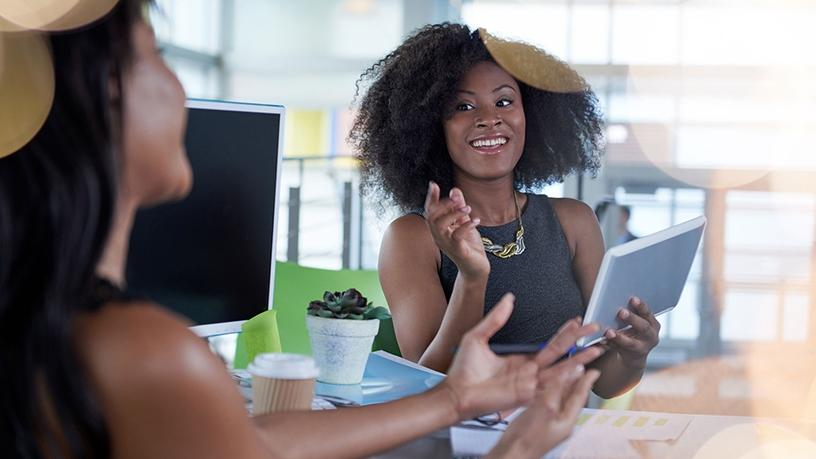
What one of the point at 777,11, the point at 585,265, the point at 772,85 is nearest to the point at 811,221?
the point at 772,85

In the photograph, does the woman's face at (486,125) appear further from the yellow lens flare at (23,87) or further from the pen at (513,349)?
the yellow lens flare at (23,87)

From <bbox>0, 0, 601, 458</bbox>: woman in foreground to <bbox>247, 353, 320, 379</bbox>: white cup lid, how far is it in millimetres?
379

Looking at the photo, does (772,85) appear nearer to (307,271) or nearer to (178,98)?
(307,271)

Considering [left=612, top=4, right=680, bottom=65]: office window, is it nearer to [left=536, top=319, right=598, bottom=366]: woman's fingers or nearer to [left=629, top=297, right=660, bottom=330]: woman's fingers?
[left=629, top=297, right=660, bottom=330]: woman's fingers

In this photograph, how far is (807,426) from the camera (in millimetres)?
1435

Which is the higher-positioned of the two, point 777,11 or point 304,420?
point 777,11

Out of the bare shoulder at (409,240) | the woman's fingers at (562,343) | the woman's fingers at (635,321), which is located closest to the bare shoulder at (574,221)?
the bare shoulder at (409,240)

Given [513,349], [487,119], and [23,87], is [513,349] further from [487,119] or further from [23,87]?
[23,87]

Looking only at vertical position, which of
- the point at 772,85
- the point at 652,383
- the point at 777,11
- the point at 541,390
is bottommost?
the point at 652,383

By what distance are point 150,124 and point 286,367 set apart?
484 mm

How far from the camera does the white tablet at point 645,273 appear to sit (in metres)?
1.49

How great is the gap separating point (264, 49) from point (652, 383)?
12.1 feet

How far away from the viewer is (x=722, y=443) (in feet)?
4.37

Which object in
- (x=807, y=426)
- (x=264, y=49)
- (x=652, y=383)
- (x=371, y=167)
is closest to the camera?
(x=807, y=426)
